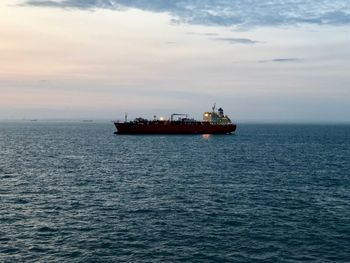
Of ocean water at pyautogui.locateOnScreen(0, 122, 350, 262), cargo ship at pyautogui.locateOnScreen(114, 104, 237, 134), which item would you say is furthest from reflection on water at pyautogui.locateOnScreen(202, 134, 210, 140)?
ocean water at pyautogui.locateOnScreen(0, 122, 350, 262)

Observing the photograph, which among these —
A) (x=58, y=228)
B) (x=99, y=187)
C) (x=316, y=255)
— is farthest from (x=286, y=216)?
(x=99, y=187)

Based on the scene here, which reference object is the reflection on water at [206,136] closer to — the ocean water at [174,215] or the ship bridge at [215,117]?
the ship bridge at [215,117]

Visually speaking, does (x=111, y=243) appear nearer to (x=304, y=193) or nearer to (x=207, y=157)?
(x=304, y=193)

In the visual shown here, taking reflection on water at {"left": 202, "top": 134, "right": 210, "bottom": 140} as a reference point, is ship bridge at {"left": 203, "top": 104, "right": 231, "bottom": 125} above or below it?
above

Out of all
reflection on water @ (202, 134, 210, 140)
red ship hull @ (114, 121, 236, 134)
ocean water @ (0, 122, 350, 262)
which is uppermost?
red ship hull @ (114, 121, 236, 134)

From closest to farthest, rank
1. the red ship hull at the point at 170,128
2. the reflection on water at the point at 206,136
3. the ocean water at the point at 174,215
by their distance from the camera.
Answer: the ocean water at the point at 174,215
the reflection on water at the point at 206,136
the red ship hull at the point at 170,128

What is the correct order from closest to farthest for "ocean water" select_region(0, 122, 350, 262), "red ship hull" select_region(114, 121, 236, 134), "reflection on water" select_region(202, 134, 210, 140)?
"ocean water" select_region(0, 122, 350, 262) < "reflection on water" select_region(202, 134, 210, 140) < "red ship hull" select_region(114, 121, 236, 134)

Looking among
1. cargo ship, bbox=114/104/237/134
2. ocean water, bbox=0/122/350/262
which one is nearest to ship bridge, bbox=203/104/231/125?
cargo ship, bbox=114/104/237/134

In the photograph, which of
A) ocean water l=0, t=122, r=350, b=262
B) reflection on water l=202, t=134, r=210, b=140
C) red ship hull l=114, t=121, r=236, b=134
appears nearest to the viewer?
ocean water l=0, t=122, r=350, b=262

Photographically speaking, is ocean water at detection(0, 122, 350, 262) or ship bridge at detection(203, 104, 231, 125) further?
ship bridge at detection(203, 104, 231, 125)

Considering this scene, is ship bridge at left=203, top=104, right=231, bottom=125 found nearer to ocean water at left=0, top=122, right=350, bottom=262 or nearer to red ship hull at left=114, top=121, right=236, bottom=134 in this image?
red ship hull at left=114, top=121, right=236, bottom=134

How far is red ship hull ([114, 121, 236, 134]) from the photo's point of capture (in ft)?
595

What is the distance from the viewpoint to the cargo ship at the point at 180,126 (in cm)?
18175

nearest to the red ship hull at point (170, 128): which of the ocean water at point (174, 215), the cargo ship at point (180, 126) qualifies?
the cargo ship at point (180, 126)
